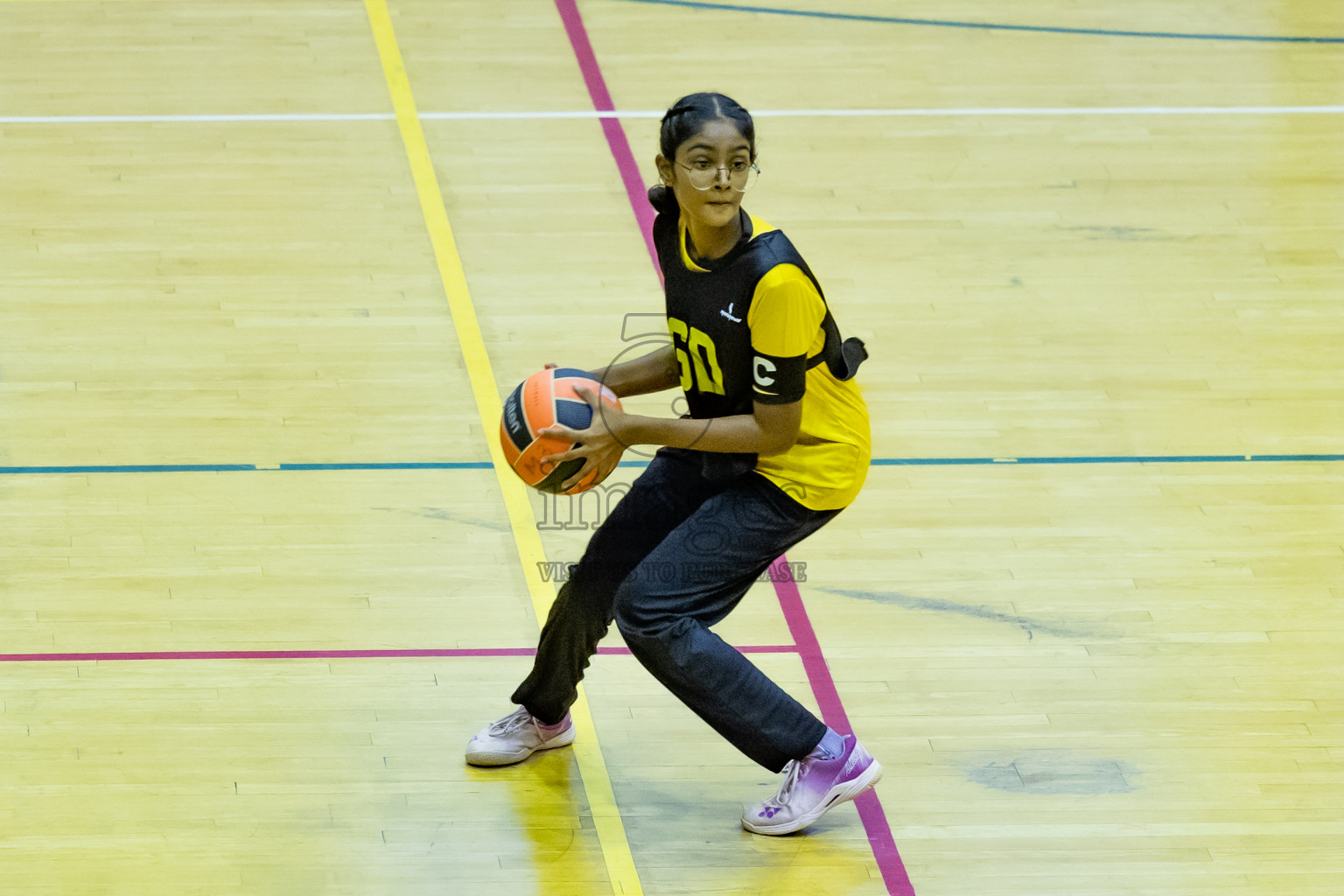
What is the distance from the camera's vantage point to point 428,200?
6414mm

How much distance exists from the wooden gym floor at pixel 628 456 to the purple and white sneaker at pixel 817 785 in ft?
0.28

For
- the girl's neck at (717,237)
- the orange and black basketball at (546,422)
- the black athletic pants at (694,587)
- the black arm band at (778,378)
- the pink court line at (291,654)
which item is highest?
the girl's neck at (717,237)

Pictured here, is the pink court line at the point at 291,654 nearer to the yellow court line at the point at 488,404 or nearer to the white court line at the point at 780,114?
the yellow court line at the point at 488,404

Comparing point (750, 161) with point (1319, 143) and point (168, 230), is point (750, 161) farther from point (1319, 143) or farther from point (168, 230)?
point (1319, 143)

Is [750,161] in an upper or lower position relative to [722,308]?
upper

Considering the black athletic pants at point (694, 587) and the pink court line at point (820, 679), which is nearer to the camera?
the black athletic pants at point (694, 587)

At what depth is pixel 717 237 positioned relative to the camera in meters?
3.19

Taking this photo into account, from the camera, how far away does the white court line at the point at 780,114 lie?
6891 millimetres

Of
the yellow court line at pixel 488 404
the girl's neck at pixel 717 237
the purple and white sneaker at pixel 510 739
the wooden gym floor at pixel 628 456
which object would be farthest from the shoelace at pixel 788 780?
the girl's neck at pixel 717 237

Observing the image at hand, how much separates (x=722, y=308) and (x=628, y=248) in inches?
120

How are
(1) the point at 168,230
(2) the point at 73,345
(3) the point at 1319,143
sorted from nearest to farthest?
(2) the point at 73,345 → (1) the point at 168,230 → (3) the point at 1319,143

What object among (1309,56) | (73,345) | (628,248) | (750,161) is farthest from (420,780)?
(1309,56)

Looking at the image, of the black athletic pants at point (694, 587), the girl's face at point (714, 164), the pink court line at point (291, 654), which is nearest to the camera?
the girl's face at point (714, 164)

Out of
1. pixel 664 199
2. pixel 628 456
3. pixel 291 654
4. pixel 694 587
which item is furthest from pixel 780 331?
pixel 628 456
